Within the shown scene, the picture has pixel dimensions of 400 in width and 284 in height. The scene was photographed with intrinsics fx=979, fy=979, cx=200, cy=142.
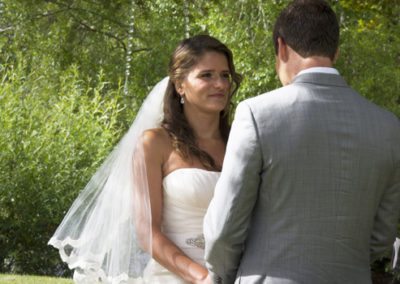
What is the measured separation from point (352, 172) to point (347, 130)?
0.14m

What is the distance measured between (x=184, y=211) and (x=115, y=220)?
423 millimetres

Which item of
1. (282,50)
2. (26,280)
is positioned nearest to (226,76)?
(282,50)

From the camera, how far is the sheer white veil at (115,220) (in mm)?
4234

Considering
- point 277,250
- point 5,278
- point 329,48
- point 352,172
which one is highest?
point 329,48

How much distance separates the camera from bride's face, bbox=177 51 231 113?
14.2 ft

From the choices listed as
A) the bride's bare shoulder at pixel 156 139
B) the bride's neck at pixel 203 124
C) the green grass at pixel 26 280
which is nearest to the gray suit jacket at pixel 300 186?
the bride's bare shoulder at pixel 156 139

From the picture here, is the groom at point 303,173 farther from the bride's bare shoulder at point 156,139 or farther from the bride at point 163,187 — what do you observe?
the bride's bare shoulder at point 156,139

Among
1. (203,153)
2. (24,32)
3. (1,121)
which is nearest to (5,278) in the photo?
(1,121)

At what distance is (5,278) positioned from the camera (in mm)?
8875

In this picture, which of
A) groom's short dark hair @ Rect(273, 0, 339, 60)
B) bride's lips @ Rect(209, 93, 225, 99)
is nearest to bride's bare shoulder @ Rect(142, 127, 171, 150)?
bride's lips @ Rect(209, 93, 225, 99)

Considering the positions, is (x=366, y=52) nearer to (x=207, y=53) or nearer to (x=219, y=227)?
(x=207, y=53)

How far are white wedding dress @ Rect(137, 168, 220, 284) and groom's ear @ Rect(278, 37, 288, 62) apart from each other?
3.58 ft

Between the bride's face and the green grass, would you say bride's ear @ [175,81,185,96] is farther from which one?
the green grass

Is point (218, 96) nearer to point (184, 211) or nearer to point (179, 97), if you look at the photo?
point (179, 97)
